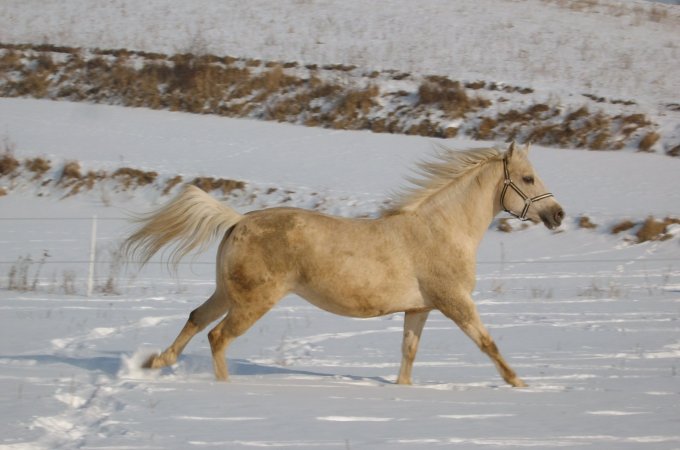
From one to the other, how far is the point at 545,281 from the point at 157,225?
7850 mm

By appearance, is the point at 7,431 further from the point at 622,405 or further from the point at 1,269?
the point at 1,269

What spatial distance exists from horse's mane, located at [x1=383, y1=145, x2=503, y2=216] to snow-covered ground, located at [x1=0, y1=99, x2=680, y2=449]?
138cm

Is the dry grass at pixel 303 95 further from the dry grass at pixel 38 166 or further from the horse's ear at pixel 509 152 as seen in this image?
the horse's ear at pixel 509 152

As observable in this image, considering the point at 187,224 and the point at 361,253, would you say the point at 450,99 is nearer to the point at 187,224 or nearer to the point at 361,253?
the point at 187,224

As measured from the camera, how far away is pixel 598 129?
2172cm

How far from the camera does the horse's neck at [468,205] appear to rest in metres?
7.10

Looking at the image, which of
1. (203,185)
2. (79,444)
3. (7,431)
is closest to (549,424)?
(79,444)

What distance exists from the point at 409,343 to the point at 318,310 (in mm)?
4255

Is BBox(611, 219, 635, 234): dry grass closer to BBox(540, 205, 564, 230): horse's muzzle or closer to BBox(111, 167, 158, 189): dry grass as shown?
BBox(111, 167, 158, 189): dry grass

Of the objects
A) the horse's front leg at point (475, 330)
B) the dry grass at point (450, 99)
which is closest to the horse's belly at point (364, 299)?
the horse's front leg at point (475, 330)

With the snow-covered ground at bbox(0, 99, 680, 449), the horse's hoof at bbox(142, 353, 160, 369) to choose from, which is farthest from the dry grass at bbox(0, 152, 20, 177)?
the horse's hoof at bbox(142, 353, 160, 369)

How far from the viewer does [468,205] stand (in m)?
7.21

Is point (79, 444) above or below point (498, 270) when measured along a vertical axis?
above

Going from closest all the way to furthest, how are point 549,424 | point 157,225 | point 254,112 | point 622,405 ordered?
point 549,424 → point 622,405 → point 157,225 → point 254,112
